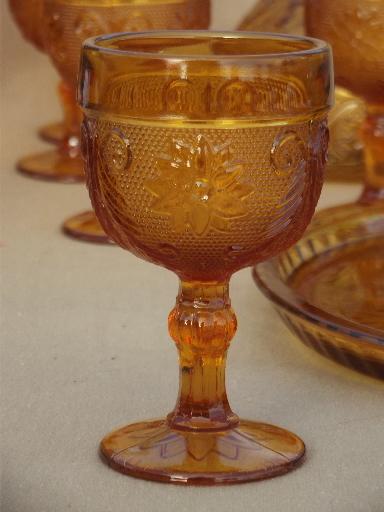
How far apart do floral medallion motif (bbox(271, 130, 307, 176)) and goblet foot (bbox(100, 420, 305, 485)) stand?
0.49 ft

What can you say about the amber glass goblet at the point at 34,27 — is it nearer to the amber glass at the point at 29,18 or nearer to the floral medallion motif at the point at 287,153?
the amber glass at the point at 29,18

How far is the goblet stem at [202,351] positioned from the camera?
72cm

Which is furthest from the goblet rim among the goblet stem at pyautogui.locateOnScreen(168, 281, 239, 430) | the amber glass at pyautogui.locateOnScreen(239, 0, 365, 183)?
the amber glass at pyautogui.locateOnScreen(239, 0, 365, 183)

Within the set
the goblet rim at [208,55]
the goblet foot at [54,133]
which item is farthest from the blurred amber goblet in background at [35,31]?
the goblet rim at [208,55]

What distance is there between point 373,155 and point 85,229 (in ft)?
0.86

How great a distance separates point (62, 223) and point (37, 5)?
414 mm

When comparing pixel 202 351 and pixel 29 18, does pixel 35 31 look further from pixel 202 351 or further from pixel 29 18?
pixel 202 351

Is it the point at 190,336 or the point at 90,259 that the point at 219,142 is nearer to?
the point at 190,336

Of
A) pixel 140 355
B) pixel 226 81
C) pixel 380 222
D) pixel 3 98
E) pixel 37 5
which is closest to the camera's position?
pixel 226 81

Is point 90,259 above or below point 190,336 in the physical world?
below

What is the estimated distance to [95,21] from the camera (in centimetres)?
118

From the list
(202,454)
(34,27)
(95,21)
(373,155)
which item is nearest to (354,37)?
(373,155)

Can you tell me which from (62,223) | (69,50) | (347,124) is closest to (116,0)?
(69,50)

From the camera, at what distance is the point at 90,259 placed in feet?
3.78
